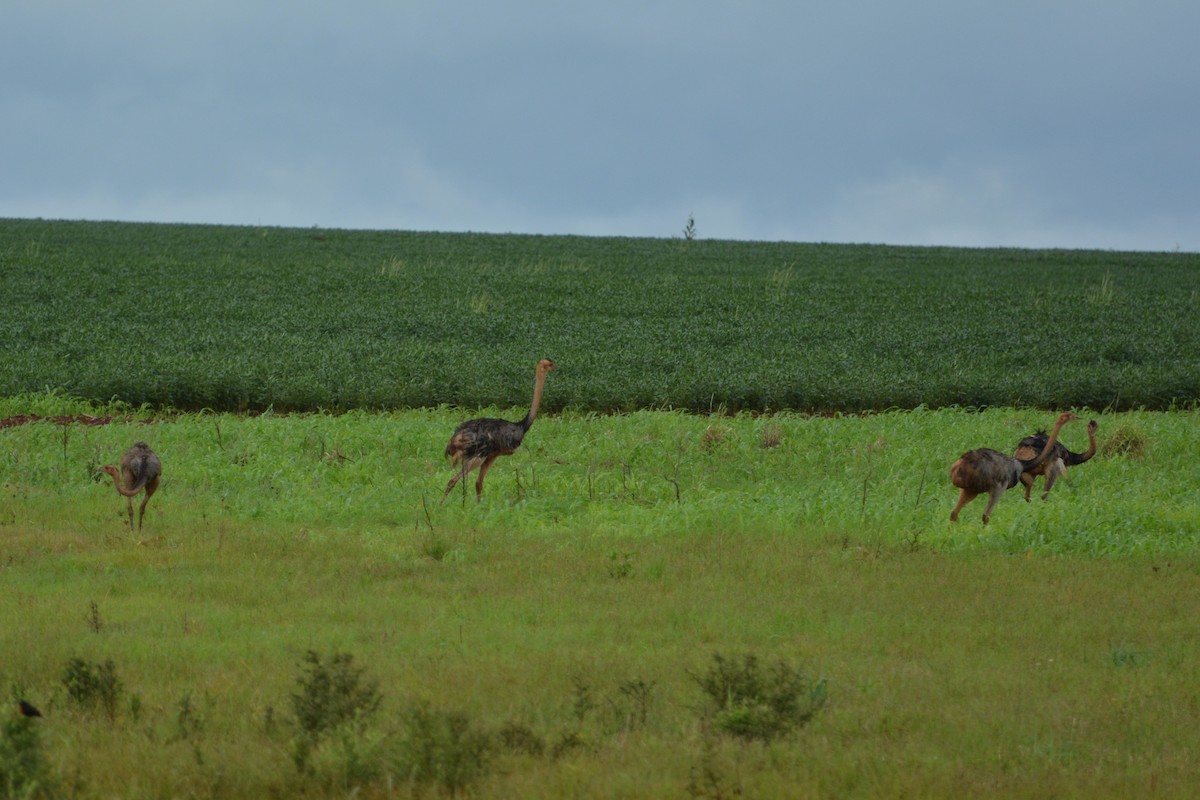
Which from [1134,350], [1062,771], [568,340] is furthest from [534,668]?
[1134,350]

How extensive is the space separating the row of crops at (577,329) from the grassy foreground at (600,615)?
557 centimetres

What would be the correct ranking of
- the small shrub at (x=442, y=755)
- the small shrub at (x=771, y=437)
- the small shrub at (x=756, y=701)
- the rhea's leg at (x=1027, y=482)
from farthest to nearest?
the small shrub at (x=771, y=437)
the rhea's leg at (x=1027, y=482)
the small shrub at (x=756, y=701)
the small shrub at (x=442, y=755)

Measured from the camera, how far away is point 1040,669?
27.8 feet

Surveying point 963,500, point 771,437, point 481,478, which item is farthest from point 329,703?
point 771,437

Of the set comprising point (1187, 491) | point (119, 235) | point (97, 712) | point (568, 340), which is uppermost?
point (119, 235)

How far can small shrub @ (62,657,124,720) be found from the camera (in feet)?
23.7

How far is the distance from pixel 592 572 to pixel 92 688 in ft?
15.6

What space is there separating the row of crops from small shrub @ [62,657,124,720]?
15.2m

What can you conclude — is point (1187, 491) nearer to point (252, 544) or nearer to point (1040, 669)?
point (1040, 669)

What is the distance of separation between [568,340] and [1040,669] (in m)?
20.5

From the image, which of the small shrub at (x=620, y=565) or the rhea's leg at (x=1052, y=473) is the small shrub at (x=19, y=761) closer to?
the small shrub at (x=620, y=565)

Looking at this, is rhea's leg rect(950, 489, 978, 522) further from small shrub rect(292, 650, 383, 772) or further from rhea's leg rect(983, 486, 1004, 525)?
small shrub rect(292, 650, 383, 772)

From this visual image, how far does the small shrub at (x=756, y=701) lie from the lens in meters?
6.89

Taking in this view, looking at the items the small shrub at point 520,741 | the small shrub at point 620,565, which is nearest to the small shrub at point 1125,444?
the small shrub at point 620,565
